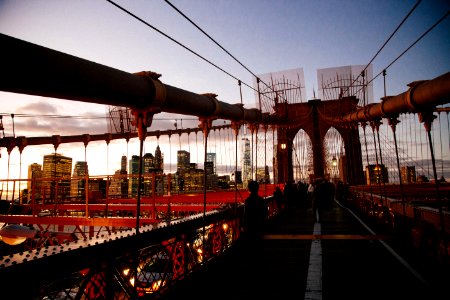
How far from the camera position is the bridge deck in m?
4.11

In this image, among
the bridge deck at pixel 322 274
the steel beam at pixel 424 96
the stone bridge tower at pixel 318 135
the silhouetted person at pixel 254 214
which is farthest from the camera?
the stone bridge tower at pixel 318 135

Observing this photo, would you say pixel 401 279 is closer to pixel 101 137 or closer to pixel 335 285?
pixel 335 285

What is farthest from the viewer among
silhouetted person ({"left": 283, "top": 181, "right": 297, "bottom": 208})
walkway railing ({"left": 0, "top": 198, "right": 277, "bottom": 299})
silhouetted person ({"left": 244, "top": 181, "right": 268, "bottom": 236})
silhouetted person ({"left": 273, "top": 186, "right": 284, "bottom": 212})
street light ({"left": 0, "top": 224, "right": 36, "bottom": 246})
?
silhouetted person ({"left": 283, "top": 181, "right": 297, "bottom": 208})

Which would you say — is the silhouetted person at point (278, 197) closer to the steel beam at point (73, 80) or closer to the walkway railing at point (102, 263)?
the walkway railing at point (102, 263)

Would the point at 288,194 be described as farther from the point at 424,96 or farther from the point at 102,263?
the point at 102,263

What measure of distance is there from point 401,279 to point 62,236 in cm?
1379

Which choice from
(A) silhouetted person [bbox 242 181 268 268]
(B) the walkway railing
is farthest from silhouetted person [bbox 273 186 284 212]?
(A) silhouetted person [bbox 242 181 268 268]

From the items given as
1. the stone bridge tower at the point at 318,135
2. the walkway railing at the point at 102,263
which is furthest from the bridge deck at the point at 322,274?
the stone bridge tower at the point at 318,135

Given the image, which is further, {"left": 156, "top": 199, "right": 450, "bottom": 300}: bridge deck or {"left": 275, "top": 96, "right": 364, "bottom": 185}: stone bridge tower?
{"left": 275, "top": 96, "right": 364, "bottom": 185}: stone bridge tower

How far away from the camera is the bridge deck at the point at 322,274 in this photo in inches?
162

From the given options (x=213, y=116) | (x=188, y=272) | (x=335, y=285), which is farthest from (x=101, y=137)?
(x=335, y=285)

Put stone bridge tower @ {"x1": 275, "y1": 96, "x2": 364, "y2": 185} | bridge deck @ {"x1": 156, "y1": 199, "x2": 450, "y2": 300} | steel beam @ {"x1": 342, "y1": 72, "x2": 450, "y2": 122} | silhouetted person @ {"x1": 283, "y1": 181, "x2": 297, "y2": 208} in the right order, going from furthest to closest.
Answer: stone bridge tower @ {"x1": 275, "y1": 96, "x2": 364, "y2": 185}, silhouetted person @ {"x1": 283, "y1": 181, "x2": 297, "y2": 208}, bridge deck @ {"x1": 156, "y1": 199, "x2": 450, "y2": 300}, steel beam @ {"x1": 342, "y1": 72, "x2": 450, "y2": 122}

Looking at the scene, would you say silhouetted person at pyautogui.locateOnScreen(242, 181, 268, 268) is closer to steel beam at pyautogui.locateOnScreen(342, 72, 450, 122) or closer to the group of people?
the group of people

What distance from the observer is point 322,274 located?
4965 millimetres
